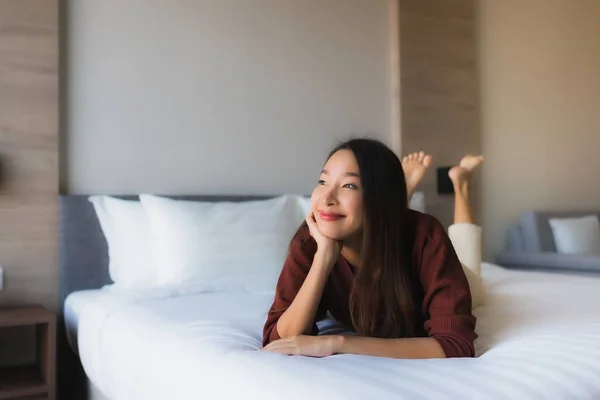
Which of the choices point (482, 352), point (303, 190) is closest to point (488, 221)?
point (303, 190)

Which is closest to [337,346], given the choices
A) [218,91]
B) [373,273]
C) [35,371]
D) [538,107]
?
[373,273]

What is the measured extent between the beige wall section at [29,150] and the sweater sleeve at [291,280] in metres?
1.36

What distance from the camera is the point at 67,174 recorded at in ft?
8.03

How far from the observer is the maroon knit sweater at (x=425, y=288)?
1190mm

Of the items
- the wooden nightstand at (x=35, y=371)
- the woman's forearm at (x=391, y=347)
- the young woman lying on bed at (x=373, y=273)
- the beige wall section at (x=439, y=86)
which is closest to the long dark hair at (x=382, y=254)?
the young woman lying on bed at (x=373, y=273)

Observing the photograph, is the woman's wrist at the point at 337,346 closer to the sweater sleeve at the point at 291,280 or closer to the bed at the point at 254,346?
the bed at the point at 254,346

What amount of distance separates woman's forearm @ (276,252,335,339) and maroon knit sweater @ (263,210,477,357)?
0.06 meters

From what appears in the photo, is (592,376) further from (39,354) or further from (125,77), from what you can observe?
(125,77)

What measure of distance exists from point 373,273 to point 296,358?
0.27 m

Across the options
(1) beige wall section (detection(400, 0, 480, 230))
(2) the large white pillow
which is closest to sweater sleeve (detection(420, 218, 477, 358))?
(2) the large white pillow

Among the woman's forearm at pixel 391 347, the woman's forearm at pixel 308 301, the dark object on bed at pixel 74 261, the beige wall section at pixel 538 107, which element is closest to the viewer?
the woman's forearm at pixel 391 347

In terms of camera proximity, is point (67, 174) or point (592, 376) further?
point (67, 174)

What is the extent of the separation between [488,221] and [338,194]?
8.73ft

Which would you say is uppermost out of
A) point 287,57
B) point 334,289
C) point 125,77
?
point 287,57
